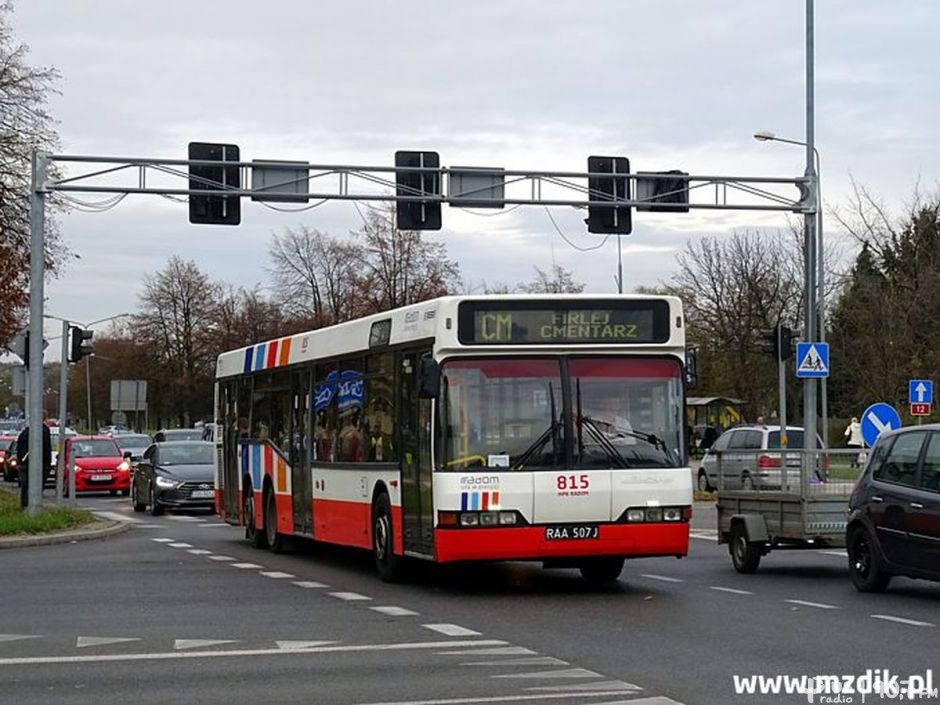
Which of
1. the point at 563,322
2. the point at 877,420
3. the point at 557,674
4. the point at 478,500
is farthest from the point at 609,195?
the point at 557,674

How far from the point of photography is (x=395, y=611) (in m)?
15.2

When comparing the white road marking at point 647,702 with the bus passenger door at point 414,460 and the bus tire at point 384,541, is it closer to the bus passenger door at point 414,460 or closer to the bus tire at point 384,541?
the bus passenger door at point 414,460

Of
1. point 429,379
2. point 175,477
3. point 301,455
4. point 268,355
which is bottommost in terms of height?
point 175,477

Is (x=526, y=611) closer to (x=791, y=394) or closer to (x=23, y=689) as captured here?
(x=23, y=689)

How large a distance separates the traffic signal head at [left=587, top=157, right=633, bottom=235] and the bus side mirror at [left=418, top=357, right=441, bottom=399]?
562 inches

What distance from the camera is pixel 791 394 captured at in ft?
245

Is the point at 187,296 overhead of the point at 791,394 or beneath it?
overhead

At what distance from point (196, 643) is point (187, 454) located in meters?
25.1

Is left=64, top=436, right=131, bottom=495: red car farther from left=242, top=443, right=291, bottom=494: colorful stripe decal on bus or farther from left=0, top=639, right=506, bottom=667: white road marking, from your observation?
left=0, top=639, right=506, bottom=667: white road marking

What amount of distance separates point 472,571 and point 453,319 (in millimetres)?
4199

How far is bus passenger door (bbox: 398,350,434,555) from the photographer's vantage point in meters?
17.0

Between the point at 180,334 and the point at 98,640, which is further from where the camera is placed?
the point at 180,334

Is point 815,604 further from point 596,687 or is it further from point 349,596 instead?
point 596,687

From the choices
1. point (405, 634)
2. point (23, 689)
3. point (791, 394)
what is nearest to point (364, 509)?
point (405, 634)
